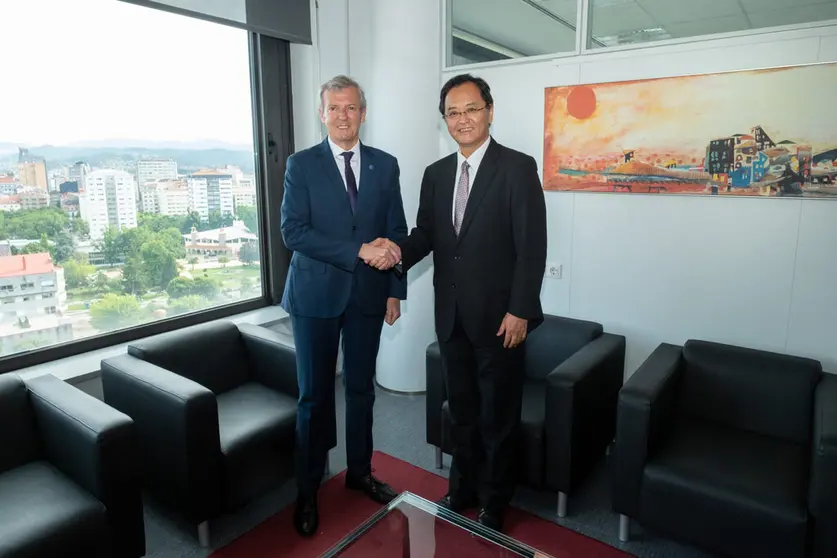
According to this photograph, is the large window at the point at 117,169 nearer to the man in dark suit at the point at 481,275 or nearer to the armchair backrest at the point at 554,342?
the man in dark suit at the point at 481,275

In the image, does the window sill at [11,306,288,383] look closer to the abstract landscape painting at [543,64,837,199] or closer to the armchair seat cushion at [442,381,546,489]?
the armchair seat cushion at [442,381,546,489]

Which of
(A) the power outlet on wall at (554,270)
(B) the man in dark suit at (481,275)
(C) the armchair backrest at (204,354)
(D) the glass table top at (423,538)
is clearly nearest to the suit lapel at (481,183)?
(B) the man in dark suit at (481,275)

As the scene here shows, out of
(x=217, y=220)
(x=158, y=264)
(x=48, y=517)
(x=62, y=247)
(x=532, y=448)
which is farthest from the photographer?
(x=217, y=220)

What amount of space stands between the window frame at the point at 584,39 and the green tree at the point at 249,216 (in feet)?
4.87

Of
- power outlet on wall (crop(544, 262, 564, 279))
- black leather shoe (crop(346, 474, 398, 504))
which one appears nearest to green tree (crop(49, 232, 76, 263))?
black leather shoe (crop(346, 474, 398, 504))

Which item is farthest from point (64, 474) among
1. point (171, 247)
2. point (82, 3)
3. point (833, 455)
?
point (833, 455)

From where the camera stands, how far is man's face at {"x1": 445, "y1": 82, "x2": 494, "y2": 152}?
1933 mm

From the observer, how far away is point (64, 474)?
6.19 ft

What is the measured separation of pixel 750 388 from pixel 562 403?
0.83 metres

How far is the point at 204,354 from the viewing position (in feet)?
8.21

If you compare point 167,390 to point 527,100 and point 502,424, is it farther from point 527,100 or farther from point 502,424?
point 527,100

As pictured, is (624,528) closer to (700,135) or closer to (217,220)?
(700,135)

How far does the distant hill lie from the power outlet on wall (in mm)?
1906

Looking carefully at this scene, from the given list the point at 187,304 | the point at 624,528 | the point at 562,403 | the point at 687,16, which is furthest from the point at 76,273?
the point at 687,16
